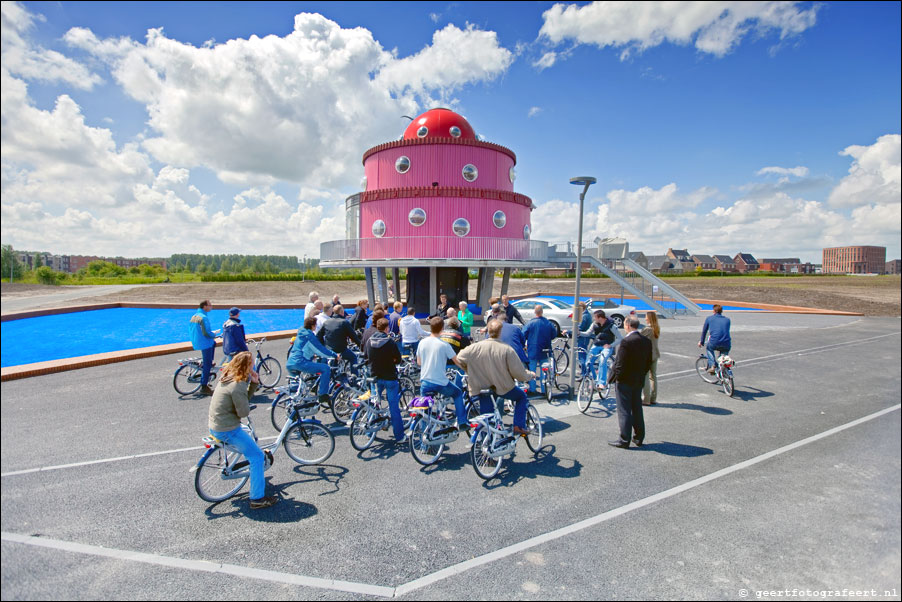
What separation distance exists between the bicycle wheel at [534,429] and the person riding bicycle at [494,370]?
43cm

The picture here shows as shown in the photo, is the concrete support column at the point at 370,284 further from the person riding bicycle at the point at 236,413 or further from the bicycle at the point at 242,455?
the person riding bicycle at the point at 236,413

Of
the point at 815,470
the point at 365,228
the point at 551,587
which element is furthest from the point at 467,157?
the point at 551,587

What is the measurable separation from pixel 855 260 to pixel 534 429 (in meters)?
5.36

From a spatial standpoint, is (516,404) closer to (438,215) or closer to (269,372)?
(269,372)

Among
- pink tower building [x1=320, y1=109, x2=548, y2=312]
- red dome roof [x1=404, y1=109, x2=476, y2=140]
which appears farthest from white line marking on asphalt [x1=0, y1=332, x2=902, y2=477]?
red dome roof [x1=404, y1=109, x2=476, y2=140]

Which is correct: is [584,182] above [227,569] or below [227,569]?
above

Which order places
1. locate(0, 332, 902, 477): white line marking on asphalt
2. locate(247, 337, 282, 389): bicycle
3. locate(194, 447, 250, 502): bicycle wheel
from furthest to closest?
locate(247, 337, 282, 389): bicycle → locate(0, 332, 902, 477): white line marking on asphalt → locate(194, 447, 250, 502): bicycle wheel

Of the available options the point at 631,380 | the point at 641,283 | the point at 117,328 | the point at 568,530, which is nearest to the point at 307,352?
the point at 568,530

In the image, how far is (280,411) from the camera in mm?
7961

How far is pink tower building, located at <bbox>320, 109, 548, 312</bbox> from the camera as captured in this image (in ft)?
72.0

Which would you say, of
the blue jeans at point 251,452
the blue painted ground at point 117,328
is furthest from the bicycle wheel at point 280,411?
the blue painted ground at point 117,328

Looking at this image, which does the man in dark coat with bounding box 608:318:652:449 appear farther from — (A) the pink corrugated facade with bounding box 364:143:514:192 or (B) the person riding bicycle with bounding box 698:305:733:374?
(A) the pink corrugated facade with bounding box 364:143:514:192

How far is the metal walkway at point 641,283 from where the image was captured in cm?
2570

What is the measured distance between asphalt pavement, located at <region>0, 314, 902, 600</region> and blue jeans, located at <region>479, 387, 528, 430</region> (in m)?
0.66
